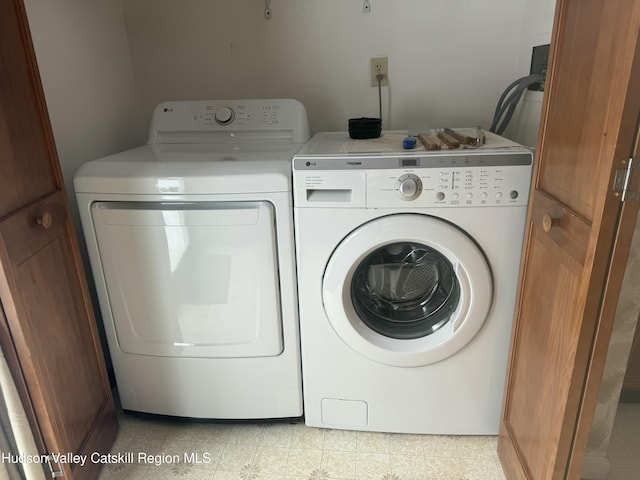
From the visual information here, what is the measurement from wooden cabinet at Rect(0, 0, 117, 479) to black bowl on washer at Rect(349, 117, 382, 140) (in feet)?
3.06

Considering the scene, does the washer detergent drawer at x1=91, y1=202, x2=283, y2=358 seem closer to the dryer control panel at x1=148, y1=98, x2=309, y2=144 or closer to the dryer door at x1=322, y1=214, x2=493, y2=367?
the dryer door at x1=322, y1=214, x2=493, y2=367

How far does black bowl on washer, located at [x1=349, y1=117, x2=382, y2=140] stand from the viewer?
61.4 inches

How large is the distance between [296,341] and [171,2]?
1.48 metres

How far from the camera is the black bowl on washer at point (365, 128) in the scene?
1.56 m

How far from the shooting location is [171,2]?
72.5 inches

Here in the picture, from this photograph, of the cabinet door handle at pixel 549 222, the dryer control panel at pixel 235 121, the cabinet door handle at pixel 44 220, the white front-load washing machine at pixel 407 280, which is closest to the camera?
the cabinet door handle at pixel 549 222

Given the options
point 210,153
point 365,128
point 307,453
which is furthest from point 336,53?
point 307,453

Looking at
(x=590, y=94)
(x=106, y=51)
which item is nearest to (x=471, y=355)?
(x=590, y=94)

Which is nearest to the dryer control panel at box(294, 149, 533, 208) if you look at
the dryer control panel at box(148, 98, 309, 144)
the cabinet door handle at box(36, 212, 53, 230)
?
the dryer control panel at box(148, 98, 309, 144)

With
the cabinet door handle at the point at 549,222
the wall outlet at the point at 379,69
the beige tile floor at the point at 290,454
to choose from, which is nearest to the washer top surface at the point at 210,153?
the wall outlet at the point at 379,69

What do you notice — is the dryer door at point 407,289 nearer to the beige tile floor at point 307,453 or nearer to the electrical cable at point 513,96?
the beige tile floor at point 307,453

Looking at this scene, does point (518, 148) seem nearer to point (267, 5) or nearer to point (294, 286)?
point (294, 286)

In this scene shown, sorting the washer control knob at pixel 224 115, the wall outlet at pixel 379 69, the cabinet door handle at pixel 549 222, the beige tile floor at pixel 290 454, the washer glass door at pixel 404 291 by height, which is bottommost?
the beige tile floor at pixel 290 454

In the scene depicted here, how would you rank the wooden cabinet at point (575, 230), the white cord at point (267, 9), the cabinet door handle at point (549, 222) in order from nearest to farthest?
1. the wooden cabinet at point (575, 230)
2. the cabinet door handle at point (549, 222)
3. the white cord at point (267, 9)
